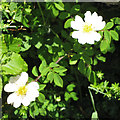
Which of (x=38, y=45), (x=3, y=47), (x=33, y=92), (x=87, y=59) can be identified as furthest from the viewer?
(x=38, y=45)

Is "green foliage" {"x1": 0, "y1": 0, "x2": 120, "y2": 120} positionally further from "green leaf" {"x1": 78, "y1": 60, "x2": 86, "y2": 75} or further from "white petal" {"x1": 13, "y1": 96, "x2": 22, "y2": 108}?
"white petal" {"x1": 13, "y1": 96, "x2": 22, "y2": 108}

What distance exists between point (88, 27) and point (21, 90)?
70 cm

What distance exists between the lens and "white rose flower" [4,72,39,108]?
1482 mm

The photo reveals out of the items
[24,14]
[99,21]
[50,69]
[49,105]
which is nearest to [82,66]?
[50,69]

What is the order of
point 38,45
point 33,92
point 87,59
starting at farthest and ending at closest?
1. point 38,45
2. point 87,59
3. point 33,92

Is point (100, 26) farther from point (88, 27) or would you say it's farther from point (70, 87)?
point (70, 87)

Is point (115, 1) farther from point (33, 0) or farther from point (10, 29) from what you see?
point (10, 29)

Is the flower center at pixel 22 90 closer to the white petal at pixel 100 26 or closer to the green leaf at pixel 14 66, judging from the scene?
the green leaf at pixel 14 66

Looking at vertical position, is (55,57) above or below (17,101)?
above

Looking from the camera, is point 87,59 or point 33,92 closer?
point 33,92

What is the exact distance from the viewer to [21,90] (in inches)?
60.4

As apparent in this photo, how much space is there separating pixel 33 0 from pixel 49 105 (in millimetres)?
1003

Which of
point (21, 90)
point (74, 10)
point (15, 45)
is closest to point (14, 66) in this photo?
point (15, 45)

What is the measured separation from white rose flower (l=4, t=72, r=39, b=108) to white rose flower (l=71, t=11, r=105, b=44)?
1.59 feet
